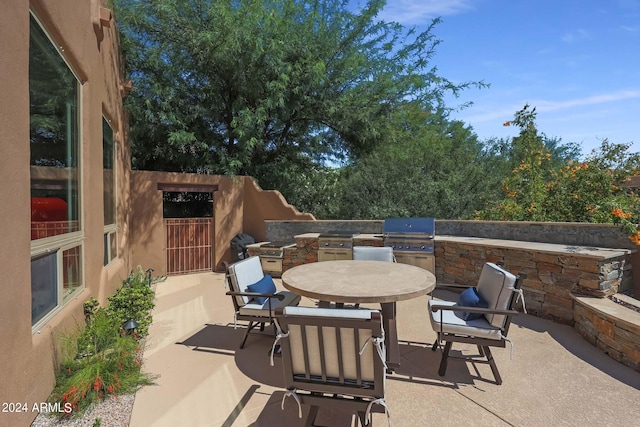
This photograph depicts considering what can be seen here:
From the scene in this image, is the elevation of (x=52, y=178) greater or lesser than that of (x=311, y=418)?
greater

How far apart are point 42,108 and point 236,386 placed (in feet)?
9.39

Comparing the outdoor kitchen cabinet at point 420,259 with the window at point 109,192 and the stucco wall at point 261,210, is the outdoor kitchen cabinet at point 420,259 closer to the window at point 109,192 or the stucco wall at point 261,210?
the stucco wall at point 261,210

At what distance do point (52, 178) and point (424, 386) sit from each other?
379 centimetres

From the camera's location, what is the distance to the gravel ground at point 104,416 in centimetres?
227

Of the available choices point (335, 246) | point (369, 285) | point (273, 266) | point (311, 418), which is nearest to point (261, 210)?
point (273, 266)

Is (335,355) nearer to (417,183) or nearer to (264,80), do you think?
(264,80)

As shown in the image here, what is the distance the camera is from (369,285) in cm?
308

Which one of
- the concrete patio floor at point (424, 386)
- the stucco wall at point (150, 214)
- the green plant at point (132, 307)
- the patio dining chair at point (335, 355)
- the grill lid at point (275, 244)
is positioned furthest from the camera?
the grill lid at point (275, 244)

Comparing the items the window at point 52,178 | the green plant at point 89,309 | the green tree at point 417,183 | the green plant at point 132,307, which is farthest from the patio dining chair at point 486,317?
the green tree at point 417,183

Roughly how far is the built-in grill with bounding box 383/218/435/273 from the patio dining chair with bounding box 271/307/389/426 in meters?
4.47

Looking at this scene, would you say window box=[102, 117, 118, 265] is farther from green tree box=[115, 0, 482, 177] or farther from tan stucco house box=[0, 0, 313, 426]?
green tree box=[115, 0, 482, 177]

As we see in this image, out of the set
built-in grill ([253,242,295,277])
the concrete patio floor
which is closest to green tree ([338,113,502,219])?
built-in grill ([253,242,295,277])

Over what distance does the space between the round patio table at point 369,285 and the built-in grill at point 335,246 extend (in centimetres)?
286

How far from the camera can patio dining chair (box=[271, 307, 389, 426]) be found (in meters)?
1.87
